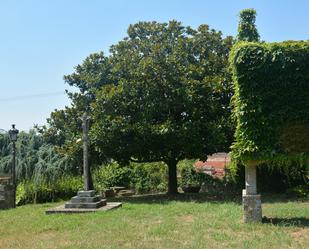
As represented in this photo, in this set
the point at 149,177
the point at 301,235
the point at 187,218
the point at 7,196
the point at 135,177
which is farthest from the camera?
the point at 135,177

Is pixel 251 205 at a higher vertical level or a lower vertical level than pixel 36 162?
lower

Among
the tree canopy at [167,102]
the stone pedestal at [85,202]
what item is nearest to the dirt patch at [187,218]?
the stone pedestal at [85,202]

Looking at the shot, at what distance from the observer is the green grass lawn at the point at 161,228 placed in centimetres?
844

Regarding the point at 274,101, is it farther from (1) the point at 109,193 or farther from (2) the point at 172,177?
(1) the point at 109,193

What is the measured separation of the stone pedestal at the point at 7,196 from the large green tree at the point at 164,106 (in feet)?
11.9

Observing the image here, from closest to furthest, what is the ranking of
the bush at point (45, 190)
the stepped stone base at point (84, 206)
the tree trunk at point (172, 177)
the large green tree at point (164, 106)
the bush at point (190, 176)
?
1. the stepped stone base at point (84, 206)
2. the large green tree at point (164, 106)
3. the bush at point (45, 190)
4. the tree trunk at point (172, 177)
5. the bush at point (190, 176)

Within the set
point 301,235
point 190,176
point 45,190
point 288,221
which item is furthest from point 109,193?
point 301,235

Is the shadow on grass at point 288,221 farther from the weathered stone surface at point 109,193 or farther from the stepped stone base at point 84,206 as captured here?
the weathered stone surface at point 109,193

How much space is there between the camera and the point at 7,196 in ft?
53.3

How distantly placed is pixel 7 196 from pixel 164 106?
664 centimetres

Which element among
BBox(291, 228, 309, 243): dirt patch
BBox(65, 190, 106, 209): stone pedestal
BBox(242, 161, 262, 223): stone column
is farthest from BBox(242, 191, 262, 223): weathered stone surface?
BBox(65, 190, 106, 209): stone pedestal

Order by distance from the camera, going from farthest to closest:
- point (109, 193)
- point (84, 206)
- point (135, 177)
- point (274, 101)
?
point (135, 177) → point (109, 193) → point (84, 206) → point (274, 101)

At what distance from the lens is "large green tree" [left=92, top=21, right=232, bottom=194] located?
52.5 feet

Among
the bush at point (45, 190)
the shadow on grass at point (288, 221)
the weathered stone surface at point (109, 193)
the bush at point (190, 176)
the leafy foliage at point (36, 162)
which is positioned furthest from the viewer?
the bush at point (190, 176)
